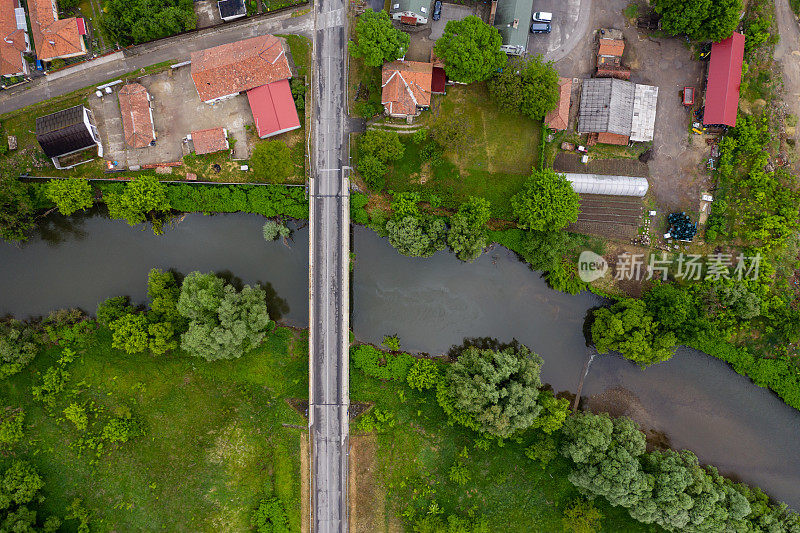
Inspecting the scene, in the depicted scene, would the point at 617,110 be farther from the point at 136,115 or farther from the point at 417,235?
the point at 136,115

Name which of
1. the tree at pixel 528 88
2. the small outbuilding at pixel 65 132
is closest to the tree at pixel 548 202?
the tree at pixel 528 88

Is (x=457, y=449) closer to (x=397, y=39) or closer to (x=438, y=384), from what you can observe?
(x=438, y=384)

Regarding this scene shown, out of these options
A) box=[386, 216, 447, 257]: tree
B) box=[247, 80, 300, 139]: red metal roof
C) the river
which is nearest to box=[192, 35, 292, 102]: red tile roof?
box=[247, 80, 300, 139]: red metal roof

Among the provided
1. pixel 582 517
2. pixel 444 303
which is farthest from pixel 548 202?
pixel 582 517

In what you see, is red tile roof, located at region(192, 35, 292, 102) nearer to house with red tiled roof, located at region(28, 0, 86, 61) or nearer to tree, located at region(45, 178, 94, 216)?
house with red tiled roof, located at region(28, 0, 86, 61)

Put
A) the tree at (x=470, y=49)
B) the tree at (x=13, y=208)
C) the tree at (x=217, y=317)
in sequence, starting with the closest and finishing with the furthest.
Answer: the tree at (x=470, y=49) < the tree at (x=217, y=317) < the tree at (x=13, y=208)

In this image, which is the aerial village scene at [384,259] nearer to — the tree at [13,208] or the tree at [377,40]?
the tree at [377,40]
